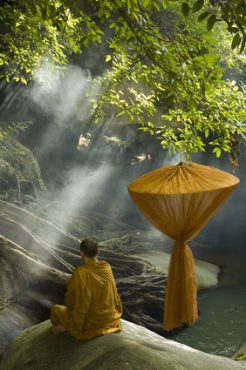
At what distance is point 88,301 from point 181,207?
173 centimetres

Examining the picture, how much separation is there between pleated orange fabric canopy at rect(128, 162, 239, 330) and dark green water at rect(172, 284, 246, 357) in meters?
5.50

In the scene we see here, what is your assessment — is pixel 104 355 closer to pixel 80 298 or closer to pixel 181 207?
pixel 80 298

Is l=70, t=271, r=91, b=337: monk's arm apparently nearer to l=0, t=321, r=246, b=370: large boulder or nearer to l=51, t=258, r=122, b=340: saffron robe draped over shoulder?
l=51, t=258, r=122, b=340: saffron robe draped over shoulder

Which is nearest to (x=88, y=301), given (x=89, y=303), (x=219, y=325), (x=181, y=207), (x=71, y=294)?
(x=89, y=303)

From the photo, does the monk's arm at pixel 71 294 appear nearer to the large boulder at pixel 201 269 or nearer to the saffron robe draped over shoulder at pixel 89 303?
the saffron robe draped over shoulder at pixel 89 303

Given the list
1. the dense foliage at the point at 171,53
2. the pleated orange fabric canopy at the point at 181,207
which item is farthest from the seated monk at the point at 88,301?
the dense foliage at the point at 171,53

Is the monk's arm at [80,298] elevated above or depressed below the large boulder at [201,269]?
below

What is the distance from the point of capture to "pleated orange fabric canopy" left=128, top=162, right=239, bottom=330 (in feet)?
14.4

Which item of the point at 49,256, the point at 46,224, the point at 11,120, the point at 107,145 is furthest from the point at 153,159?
the point at 49,256

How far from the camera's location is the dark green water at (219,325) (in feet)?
31.5

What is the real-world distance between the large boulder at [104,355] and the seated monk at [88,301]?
→ 0.56 feet

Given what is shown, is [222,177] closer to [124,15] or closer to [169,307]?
[169,307]

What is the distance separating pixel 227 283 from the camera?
15289 millimetres

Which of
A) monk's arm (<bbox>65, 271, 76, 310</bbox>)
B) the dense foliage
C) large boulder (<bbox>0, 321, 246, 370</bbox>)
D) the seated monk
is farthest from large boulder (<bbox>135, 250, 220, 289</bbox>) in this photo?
monk's arm (<bbox>65, 271, 76, 310</bbox>)
